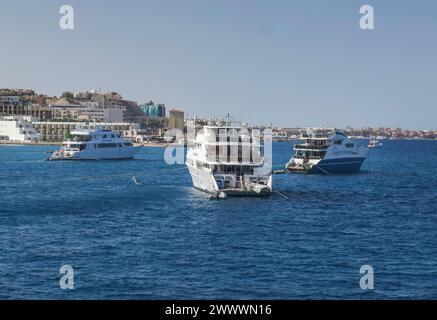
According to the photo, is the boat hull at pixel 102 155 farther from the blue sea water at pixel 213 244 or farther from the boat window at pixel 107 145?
the blue sea water at pixel 213 244

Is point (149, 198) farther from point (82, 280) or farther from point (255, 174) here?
point (82, 280)

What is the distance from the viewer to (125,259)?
32.2 m

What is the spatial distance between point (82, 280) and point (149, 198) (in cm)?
3171

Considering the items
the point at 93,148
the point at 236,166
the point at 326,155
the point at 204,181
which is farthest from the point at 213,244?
the point at 93,148

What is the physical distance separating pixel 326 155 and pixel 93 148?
174 feet

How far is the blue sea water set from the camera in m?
27.1

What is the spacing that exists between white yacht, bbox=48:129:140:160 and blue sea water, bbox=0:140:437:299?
2318 inches

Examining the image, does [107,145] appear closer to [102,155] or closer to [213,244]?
[102,155]

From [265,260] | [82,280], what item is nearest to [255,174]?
[265,260]

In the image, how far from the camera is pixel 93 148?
126m

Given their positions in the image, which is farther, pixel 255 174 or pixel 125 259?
pixel 255 174

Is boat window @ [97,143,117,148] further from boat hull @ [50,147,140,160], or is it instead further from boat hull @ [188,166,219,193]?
boat hull @ [188,166,219,193]

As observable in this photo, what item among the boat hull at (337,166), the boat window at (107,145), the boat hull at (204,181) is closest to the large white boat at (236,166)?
the boat hull at (204,181)
